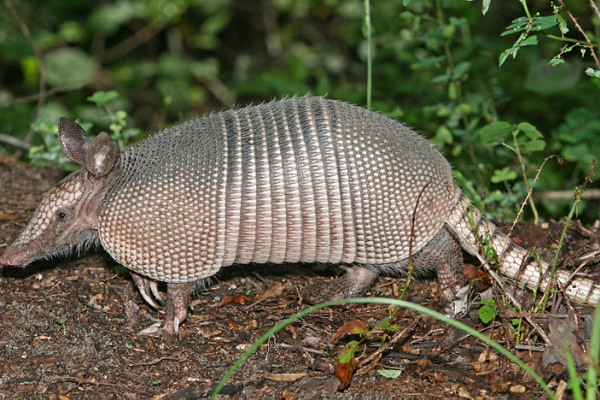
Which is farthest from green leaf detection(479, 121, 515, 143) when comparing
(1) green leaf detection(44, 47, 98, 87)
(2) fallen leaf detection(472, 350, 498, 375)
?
Answer: (1) green leaf detection(44, 47, 98, 87)

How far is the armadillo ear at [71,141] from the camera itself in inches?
210

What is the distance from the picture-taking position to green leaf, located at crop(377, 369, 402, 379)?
15.1ft

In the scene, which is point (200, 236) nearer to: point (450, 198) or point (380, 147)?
point (380, 147)

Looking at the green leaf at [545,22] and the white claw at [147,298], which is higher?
the green leaf at [545,22]

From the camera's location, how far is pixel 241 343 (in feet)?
17.3

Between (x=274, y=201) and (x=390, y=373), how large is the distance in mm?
1598

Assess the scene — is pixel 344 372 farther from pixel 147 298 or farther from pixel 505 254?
pixel 147 298

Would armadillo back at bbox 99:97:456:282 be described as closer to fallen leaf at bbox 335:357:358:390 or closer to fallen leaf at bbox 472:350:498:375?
fallen leaf at bbox 472:350:498:375

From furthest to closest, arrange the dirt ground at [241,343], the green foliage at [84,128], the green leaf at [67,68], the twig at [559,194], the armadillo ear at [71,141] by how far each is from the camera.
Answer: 1. the green leaf at [67,68]
2. the twig at [559,194]
3. the green foliage at [84,128]
4. the armadillo ear at [71,141]
5. the dirt ground at [241,343]

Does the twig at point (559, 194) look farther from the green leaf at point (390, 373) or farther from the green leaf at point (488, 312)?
the green leaf at point (390, 373)

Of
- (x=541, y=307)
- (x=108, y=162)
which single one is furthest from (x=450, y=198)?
(x=108, y=162)

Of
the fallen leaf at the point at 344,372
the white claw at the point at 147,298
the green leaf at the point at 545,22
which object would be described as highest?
the green leaf at the point at 545,22

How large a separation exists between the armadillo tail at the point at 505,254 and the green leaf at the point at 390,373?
112 centimetres

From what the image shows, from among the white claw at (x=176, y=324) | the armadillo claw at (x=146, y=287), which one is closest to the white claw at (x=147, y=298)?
the armadillo claw at (x=146, y=287)
